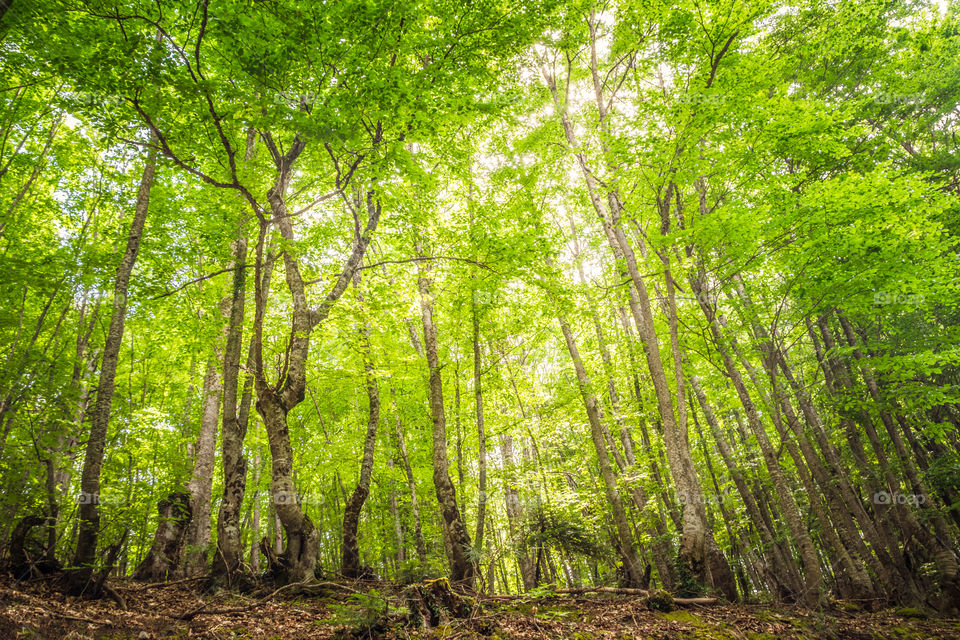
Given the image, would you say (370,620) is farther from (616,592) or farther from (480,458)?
(480,458)

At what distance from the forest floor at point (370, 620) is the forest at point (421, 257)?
77 millimetres

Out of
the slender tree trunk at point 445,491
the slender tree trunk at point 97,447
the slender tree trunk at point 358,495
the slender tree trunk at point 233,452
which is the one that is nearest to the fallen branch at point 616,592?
the slender tree trunk at point 445,491

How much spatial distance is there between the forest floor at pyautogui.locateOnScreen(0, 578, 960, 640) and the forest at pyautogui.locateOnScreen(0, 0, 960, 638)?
77mm

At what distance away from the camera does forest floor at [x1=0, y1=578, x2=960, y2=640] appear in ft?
14.5

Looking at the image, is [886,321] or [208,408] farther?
[886,321]

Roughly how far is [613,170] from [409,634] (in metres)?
9.65

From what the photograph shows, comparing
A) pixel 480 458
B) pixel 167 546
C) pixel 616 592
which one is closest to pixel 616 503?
pixel 616 592

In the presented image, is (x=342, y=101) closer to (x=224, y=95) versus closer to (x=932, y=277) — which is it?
(x=224, y=95)

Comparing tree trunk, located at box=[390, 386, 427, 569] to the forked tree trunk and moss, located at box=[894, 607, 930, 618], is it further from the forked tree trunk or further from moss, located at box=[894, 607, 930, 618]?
moss, located at box=[894, 607, 930, 618]

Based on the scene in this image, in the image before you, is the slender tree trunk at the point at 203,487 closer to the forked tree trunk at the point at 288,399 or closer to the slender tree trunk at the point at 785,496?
the forked tree trunk at the point at 288,399

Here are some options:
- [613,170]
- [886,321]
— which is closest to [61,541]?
[613,170]

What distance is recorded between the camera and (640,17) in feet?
30.4

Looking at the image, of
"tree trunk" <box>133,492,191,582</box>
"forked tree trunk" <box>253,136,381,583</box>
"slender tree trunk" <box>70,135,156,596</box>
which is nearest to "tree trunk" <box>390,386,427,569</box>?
"forked tree trunk" <box>253,136,381,583</box>

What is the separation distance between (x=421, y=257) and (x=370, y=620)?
22.7ft
